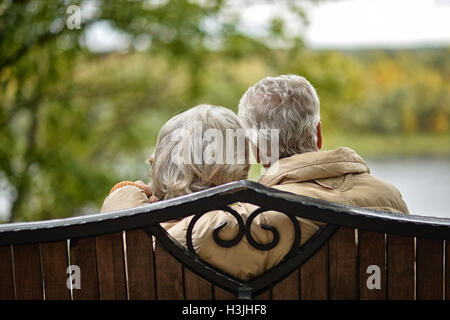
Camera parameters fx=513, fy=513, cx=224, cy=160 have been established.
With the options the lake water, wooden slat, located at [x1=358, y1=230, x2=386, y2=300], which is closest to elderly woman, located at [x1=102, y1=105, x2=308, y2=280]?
wooden slat, located at [x1=358, y1=230, x2=386, y2=300]

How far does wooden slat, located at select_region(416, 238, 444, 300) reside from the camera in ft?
4.00

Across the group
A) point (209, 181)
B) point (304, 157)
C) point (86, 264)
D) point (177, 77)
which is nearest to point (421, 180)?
point (177, 77)

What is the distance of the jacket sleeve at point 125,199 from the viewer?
1.38 m

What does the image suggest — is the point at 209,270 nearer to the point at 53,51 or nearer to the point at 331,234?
the point at 331,234

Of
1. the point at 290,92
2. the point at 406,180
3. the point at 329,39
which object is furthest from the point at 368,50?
the point at 290,92

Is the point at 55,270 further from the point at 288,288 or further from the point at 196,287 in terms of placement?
the point at 288,288

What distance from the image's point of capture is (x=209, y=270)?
1240 millimetres

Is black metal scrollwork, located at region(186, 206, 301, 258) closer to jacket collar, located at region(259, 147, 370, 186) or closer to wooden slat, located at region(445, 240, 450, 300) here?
jacket collar, located at region(259, 147, 370, 186)

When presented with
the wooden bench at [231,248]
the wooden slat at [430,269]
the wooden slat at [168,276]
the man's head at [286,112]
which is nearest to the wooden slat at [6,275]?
the wooden bench at [231,248]

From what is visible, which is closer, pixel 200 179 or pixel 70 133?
pixel 200 179

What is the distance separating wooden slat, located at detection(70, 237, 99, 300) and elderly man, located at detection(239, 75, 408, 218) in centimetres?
49

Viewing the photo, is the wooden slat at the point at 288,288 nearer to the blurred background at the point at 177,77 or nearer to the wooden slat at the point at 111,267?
the wooden slat at the point at 111,267

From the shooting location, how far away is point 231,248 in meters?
1.23
